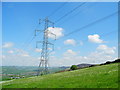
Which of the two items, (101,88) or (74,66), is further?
(74,66)

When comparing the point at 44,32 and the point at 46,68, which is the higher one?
the point at 44,32

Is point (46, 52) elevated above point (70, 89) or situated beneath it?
elevated above

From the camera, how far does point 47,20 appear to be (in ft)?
182

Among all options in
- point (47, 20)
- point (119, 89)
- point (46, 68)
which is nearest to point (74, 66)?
point (46, 68)

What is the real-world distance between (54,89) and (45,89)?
1.24 m

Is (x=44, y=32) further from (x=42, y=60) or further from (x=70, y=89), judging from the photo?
(x=70, y=89)

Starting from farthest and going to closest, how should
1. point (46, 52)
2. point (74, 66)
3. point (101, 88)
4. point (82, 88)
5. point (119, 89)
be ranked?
point (74, 66) < point (46, 52) < point (82, 88) < point (101, 88) < point (119, 89)

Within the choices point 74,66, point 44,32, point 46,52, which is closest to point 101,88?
point 46,52

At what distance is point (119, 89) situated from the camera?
10.2 meters

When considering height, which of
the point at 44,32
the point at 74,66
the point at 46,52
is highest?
the point at 44,32

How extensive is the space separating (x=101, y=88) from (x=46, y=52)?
42044mm

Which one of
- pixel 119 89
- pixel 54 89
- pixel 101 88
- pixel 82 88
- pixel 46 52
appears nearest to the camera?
pixel 119 89

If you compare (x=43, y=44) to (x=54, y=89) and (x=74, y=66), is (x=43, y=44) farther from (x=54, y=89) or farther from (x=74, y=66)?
(x=54, y=89)

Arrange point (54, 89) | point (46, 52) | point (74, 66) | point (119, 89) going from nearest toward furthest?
point (119, 89) → point (54, 89) → point (46, 52) → point (74, 66)
